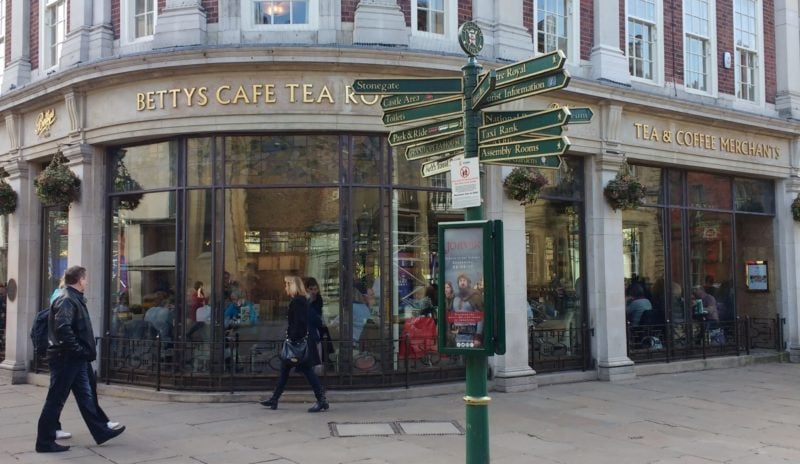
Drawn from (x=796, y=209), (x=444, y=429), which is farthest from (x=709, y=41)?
(x=444, y=429)

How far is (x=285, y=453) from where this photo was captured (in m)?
7.79

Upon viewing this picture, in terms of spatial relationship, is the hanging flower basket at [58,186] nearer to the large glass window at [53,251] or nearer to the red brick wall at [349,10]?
the large glass window at [53,251]

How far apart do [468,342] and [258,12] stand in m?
7.34

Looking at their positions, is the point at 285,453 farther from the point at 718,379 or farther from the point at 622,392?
the point at 718,379

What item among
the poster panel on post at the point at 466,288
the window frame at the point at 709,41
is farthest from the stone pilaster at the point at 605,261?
the poster panel on post at the point at 466,288

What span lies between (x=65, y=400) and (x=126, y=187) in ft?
15.5

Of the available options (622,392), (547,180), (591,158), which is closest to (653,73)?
(591,158)

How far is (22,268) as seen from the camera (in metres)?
13.3

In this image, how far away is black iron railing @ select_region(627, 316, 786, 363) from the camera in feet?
45.6

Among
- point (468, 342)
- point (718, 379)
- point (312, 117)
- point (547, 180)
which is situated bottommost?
point (718, 379)

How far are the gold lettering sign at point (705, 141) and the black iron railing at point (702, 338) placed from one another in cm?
329

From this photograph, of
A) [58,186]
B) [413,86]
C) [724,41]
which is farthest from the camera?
[724,41]

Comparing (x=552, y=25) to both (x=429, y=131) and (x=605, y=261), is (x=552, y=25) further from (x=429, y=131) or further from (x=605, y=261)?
(x=429, y=131)

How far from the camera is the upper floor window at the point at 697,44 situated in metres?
15.1
